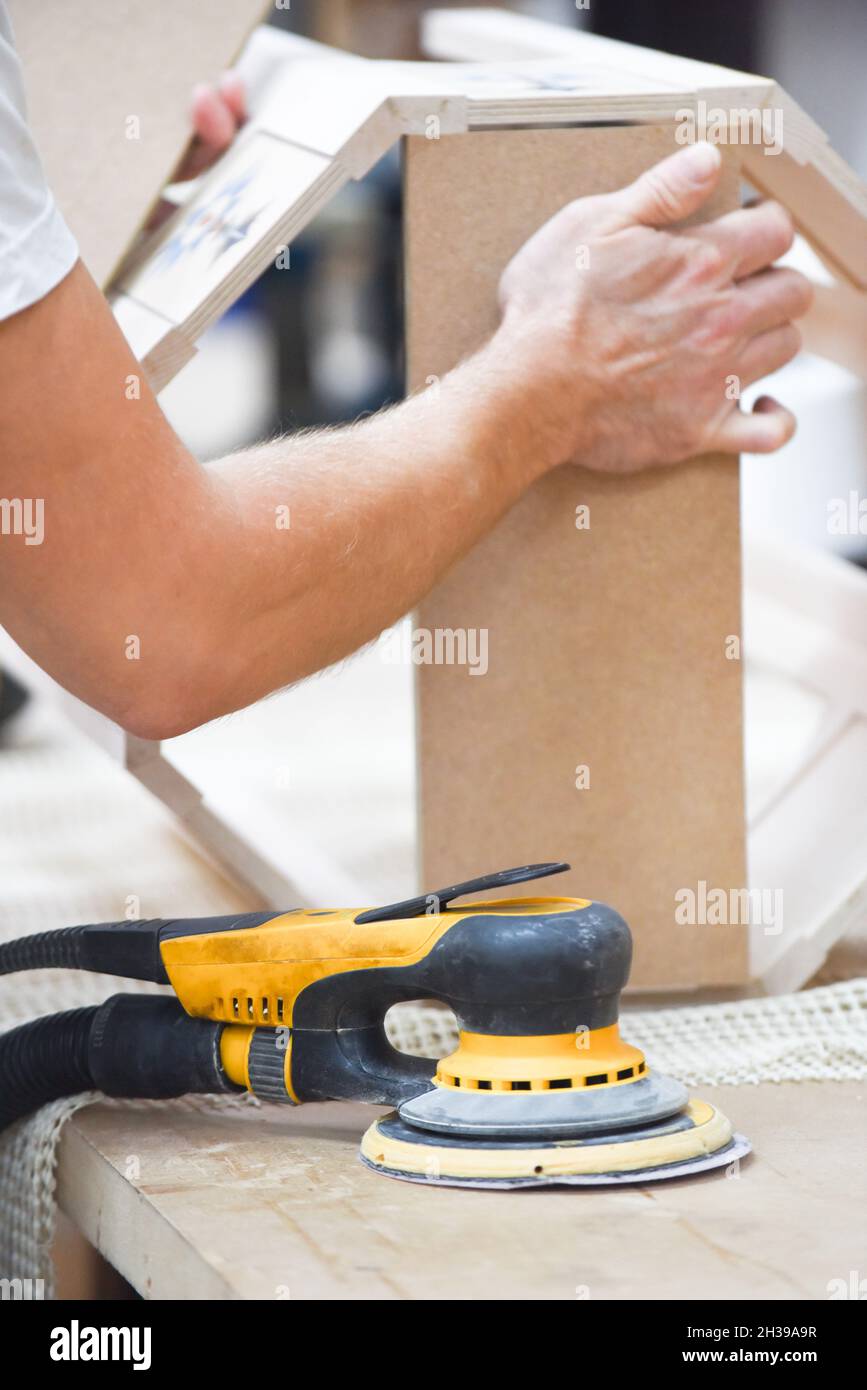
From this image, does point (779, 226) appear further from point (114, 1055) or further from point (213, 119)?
point (114, 1055)

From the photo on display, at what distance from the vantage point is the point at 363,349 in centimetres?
457

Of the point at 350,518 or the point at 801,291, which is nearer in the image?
the point at 350,518

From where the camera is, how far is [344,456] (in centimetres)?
84

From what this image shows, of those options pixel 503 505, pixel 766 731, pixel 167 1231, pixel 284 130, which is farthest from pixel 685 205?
pixel 766 731

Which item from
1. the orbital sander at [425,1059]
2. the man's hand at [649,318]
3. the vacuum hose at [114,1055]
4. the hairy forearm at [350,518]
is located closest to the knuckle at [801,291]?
the man's hand at [649,318]

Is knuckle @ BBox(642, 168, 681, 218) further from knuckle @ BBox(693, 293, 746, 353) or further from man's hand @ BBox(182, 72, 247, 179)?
man's hand @ BBox(182, 72, 247, 179)

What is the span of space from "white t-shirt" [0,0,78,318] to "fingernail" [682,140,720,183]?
1.41ft

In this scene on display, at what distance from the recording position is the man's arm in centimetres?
68

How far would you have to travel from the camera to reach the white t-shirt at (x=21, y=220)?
2.10 feet

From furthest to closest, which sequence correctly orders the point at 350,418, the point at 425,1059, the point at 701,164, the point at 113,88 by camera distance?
the point at 113,88 → the point at 350,418 → the point at 701,164 → the point at 425,1059

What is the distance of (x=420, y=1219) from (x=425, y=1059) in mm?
119

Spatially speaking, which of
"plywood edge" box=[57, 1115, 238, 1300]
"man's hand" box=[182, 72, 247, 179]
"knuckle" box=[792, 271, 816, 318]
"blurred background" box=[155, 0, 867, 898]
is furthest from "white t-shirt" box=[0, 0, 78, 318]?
"man's hand" box=[182, 72, 247, 179]

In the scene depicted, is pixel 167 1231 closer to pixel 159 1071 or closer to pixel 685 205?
pixel 159 1071

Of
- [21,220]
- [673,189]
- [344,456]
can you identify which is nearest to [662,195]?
[673,189]
